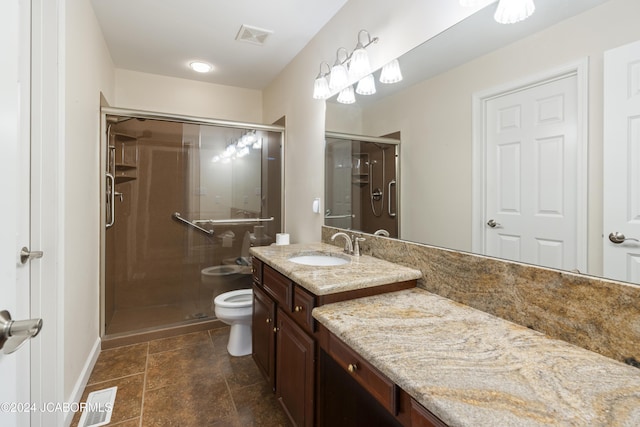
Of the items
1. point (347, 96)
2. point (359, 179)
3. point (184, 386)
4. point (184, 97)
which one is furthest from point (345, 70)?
point (184, 386)

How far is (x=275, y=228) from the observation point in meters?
3.00

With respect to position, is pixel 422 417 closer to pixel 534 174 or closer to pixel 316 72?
pixel 534 174

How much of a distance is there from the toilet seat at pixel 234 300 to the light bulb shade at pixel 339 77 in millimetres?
1664

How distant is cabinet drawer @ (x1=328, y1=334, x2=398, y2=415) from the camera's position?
29.5 inches

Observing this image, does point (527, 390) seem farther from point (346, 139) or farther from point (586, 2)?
point (346, 139)

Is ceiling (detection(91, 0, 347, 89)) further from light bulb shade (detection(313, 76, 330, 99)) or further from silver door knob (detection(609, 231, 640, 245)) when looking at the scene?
silver door knob (detection(609, 231, 640, 245))

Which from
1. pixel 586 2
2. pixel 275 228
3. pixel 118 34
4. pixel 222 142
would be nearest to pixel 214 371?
pixel 275 228

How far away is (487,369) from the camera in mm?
687

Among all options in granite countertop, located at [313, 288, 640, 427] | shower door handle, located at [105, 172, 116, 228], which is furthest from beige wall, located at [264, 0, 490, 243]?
shower door handle, located at [105, 172, 116, 228]

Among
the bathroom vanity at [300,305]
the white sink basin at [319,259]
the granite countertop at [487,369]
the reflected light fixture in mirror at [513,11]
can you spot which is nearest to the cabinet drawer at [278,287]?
the bathroom vanity at [300,305]

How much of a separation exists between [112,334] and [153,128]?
6.01ft

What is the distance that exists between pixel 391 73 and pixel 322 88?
627 mm

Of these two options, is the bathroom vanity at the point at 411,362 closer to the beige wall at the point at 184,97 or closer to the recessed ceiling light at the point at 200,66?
the recessed ceiling light at the point at 200,66

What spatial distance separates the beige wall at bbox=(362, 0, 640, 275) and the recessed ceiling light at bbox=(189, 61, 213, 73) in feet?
6.43
